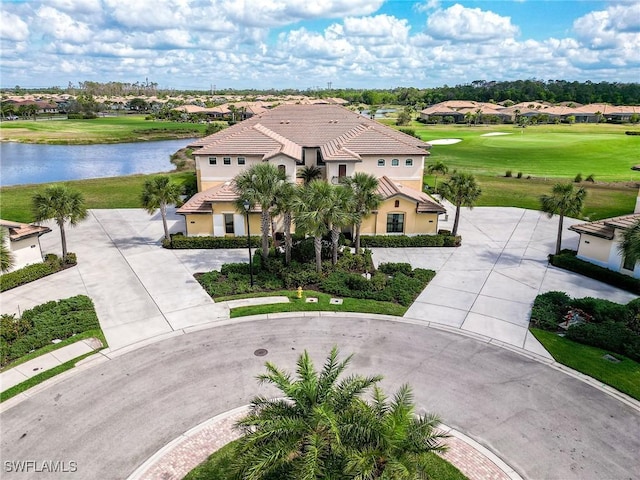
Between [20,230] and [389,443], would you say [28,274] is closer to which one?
[20,230]

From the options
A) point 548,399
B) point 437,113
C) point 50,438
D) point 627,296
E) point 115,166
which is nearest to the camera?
point 50,438

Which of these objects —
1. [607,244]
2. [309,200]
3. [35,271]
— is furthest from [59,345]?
[607,244]

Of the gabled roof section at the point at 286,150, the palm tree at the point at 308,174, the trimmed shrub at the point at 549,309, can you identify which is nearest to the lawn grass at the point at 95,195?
the gabled roof section at the point at 286,150

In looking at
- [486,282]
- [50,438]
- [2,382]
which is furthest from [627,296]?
[2,382]

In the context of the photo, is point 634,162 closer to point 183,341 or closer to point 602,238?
point 602,238

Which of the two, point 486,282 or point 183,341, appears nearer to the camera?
point 183,341

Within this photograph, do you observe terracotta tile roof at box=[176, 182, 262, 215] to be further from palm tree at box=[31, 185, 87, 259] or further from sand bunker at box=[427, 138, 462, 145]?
sand bunker at box=[427, 138, 462, 145]
